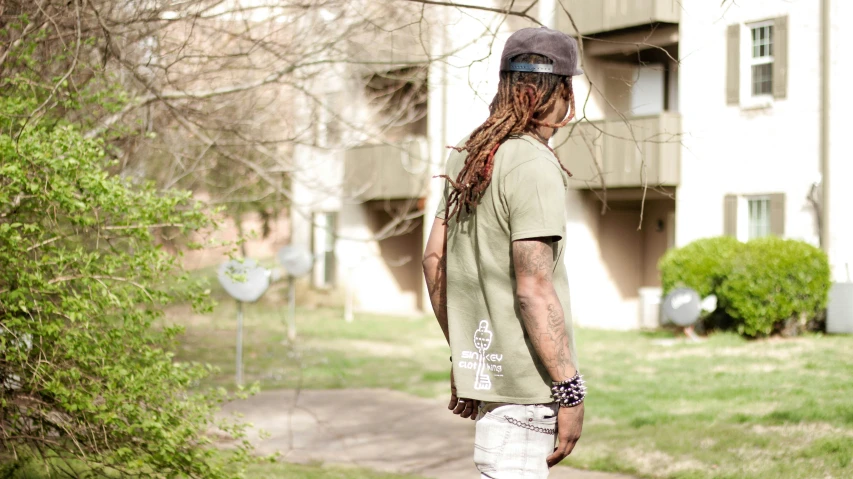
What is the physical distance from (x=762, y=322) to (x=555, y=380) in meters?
12.3

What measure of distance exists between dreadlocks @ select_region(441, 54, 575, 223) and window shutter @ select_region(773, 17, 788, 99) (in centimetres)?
1412

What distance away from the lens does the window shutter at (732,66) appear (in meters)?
17.0

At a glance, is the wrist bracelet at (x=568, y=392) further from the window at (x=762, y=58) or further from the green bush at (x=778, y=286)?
the window at (x=762, y=58)

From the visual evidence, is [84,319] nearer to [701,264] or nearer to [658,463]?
[658,463]

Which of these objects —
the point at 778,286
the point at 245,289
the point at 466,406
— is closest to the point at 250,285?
the point at 245,289

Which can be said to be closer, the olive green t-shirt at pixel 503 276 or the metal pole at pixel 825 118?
the olive green t-shirt at pixel 503 276

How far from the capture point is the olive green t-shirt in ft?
10.1

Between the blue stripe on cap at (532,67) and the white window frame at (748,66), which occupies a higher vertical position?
the white window frame at (748,66)

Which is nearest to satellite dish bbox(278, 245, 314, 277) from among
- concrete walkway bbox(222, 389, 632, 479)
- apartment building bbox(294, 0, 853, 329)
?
apartment building bbox(294, 0, 853, 329)

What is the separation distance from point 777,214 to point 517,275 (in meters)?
14.5

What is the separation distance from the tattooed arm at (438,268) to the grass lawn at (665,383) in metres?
3.57

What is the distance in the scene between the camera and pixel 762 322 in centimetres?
1458

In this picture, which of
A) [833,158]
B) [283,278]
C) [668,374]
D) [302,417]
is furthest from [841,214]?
[283,278]

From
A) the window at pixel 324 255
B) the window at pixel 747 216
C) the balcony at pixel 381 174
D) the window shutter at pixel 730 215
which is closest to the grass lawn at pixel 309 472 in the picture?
the window at pixel 747 216
